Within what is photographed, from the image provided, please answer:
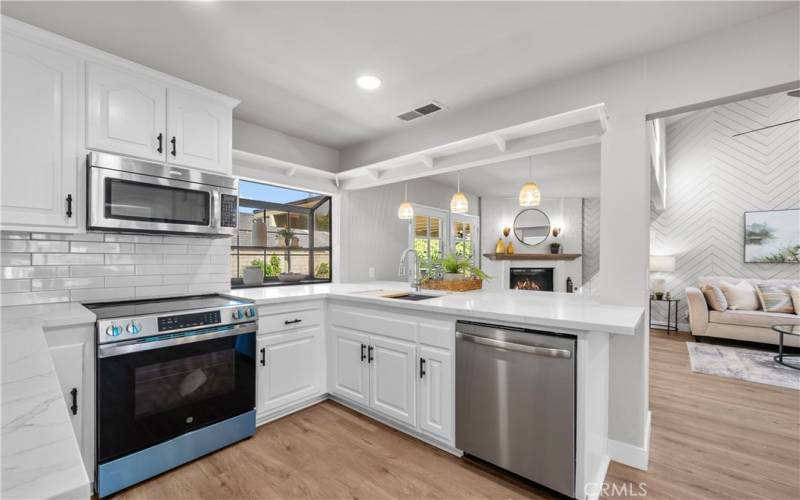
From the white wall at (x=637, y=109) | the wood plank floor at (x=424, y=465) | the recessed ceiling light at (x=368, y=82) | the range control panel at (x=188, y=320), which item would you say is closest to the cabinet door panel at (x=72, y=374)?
the range control panel at (x=188, y=320)

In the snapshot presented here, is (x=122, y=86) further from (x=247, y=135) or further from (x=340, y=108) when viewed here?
(x=340, y=108)

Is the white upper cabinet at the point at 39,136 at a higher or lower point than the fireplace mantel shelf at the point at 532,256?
higher

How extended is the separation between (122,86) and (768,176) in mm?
7944

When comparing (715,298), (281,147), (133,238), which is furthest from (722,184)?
(133,238)

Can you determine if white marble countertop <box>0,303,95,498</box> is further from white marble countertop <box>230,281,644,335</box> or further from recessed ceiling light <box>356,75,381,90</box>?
recessed ceiling light <box>356,75,381,90</box>

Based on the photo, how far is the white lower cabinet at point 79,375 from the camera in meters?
1.72

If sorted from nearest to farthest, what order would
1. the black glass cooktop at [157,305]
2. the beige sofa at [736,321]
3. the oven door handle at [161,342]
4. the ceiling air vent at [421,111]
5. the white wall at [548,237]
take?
the oven door handle at [161,342] → the black glass cooktop at [157,305] → the ceiling air vent at [421,111] → the beige sofa at [736,321] → the white wall at [548,237]

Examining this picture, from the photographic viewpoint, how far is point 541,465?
184cm

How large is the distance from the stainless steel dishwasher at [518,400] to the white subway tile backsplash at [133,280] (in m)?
2.11

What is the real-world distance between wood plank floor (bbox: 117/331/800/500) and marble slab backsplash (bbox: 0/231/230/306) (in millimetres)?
1184

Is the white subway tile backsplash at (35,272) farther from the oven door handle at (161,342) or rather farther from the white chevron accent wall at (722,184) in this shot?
the white chevron accent wall at (722,184)

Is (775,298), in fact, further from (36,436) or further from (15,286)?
(15,286)

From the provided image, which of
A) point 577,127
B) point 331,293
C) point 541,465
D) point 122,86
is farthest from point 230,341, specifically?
point 577,127

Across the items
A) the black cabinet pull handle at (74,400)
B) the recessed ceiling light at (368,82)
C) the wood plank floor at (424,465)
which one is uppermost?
the recessed ceiling light at (368,82)
